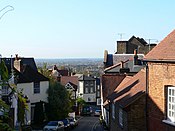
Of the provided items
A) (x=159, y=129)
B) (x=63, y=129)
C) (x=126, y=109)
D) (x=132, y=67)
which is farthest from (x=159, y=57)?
(x=132, y=67)

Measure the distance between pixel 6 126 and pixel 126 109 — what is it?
47.0ft

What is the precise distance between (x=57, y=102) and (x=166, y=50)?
33.4 m

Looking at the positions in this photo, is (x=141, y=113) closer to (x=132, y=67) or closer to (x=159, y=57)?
(x=159, y=57)

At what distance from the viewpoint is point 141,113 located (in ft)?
57.6

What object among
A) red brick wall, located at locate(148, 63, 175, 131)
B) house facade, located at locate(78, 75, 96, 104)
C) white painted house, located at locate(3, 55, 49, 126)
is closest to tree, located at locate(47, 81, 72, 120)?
white painted house, located at locate(3, 55, 49, 126)

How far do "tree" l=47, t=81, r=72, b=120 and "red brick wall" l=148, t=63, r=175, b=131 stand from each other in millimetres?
31138

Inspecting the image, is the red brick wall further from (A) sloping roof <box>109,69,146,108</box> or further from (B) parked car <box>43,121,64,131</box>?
(B) parked car <box>43,121,64,131</box>

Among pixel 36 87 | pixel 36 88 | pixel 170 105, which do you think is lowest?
pixel 36 88

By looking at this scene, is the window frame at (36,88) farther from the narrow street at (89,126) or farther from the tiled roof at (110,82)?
the tiled roof at (110,82)

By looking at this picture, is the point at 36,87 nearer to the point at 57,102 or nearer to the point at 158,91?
the point at 57,102

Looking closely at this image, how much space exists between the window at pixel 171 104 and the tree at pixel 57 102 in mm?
33386

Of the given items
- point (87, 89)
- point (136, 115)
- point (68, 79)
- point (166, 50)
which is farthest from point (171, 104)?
point (87, 89)

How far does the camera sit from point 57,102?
46.9 m

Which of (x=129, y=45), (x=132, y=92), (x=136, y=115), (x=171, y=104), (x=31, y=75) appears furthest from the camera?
(x=129, y=45)
